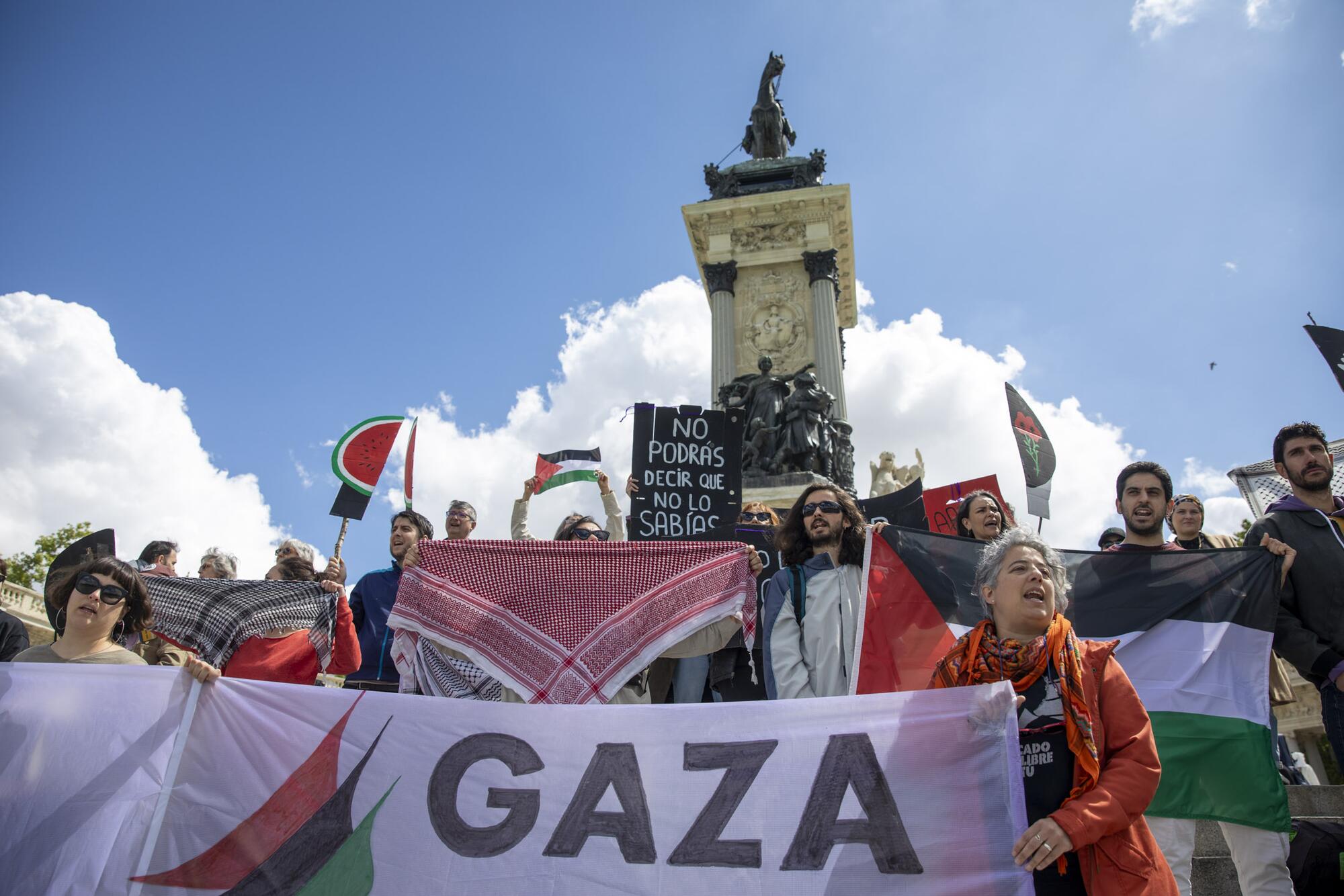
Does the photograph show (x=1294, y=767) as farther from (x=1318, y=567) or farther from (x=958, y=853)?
(x=958, y=853)

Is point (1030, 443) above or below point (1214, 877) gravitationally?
above

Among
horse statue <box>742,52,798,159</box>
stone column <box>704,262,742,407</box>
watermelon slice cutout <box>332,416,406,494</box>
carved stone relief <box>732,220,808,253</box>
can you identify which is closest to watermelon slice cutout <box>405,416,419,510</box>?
watermelon slice cutout <box>332,416,406,494</box>

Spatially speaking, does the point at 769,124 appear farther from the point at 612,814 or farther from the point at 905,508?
the point at 612,814

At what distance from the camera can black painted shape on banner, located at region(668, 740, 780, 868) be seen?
292 centimetres

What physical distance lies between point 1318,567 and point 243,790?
14.6ft

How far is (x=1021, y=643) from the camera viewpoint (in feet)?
9.45

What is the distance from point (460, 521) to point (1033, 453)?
3.87 meters

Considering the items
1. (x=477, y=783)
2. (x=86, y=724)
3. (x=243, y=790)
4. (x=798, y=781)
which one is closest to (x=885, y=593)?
(x=798, y=781)

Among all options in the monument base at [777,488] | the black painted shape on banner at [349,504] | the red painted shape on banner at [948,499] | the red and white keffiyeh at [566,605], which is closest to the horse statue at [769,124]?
the monument base at [777,488]

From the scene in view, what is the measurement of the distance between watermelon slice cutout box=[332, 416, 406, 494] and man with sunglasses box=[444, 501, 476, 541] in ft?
5.13

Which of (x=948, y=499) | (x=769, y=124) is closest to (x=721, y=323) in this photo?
(x=769, y=124)

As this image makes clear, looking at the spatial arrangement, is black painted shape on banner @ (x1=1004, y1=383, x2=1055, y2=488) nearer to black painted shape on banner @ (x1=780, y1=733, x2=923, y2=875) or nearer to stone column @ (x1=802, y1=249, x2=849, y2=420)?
black painted shape on banner @ (x1=780, y1=733, x2=923, y2=875)

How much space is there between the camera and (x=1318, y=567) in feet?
12.9

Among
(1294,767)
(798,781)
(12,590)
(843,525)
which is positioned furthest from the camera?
(12,590)
